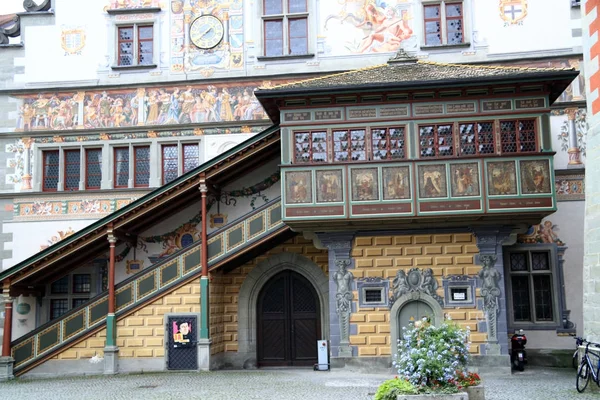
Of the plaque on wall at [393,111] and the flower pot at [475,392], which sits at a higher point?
the plaque on wall at [393,111]

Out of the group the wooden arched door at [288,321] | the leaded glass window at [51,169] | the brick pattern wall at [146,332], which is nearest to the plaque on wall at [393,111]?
the wooden arched door at [288,321]

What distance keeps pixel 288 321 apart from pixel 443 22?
1016 centimetres

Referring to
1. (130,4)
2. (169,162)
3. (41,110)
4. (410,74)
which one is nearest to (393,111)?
(410,74)

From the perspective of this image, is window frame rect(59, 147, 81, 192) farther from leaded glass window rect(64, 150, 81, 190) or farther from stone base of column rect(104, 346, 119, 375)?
stone base of column rect(104, 346, 119, 375)

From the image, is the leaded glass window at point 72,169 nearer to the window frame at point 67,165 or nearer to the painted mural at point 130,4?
the window frame at point 67,165

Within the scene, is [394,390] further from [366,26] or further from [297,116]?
[366,26]

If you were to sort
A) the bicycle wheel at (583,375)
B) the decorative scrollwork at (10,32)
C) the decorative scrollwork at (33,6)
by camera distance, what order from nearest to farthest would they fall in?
the bicycle wheel at (583,375) < the decorative scrollwork at (33,6) < the decorative scrollwork at (10,32)

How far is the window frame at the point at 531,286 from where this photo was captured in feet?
64.6

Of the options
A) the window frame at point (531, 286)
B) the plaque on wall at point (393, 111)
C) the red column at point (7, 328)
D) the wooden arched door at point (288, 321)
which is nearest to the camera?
the plaque on wall at point (393, 111)

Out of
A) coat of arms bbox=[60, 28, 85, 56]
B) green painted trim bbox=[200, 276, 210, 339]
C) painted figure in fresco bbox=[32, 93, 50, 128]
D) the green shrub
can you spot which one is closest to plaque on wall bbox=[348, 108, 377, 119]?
green painted trim bbox=[200, 276, 210, 339]

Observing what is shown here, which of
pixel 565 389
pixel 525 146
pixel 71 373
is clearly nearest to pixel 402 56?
pixel 525 146

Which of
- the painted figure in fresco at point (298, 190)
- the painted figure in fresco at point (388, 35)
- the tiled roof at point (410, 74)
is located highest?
the painted figure in fresco at point (388, 35)

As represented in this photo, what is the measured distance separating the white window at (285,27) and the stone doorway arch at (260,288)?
6442 mm

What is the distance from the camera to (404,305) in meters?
18.1
